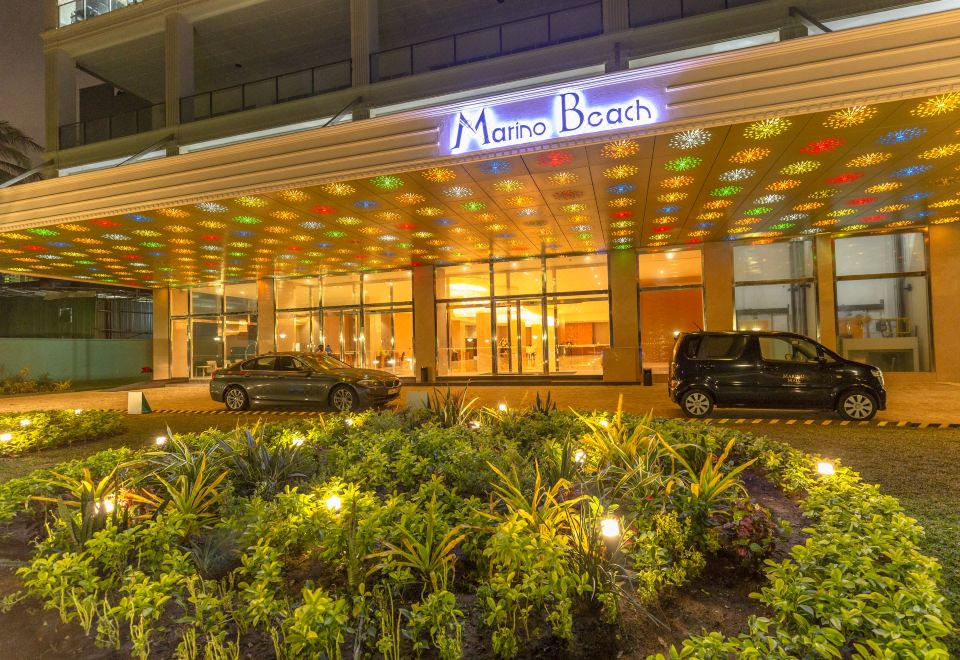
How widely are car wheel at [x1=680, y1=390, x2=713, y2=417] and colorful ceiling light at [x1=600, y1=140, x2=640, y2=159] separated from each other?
190 inches

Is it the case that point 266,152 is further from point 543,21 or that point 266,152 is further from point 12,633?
point 12,633

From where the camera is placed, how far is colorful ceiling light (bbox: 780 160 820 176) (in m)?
9.04

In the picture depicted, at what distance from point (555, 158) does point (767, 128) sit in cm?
322

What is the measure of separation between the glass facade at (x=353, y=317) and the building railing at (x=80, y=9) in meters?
10.5

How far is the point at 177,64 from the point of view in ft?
42.7

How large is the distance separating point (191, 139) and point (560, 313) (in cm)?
1266

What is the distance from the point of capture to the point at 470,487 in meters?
4.26

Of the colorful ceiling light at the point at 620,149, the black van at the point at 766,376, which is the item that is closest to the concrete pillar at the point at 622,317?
the black van at the point at 766,376

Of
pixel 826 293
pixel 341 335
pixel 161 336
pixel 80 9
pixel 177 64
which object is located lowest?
pixel 341 335

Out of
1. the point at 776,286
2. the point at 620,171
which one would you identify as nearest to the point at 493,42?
the point at 620,171

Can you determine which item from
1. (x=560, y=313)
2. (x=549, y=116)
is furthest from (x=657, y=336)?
(x=549, y=116)

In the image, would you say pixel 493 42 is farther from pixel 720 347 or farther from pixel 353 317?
pixel 353 317

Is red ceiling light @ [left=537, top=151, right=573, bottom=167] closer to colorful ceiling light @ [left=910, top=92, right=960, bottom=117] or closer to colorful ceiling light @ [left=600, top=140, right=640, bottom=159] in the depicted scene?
colorful ceiling light @ [left=600, top=140, right=640, bottom=159]

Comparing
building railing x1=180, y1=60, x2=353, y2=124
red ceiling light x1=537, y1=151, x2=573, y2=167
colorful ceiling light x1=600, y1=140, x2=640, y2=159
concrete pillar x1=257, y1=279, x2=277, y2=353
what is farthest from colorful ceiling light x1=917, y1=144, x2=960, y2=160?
concrete pillar x1=257, y1=279, x2=277, y2=353
